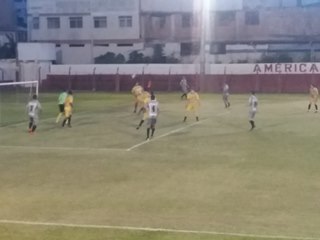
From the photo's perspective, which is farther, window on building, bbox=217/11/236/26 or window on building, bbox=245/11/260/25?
window on building, bbox=217/11/236/26

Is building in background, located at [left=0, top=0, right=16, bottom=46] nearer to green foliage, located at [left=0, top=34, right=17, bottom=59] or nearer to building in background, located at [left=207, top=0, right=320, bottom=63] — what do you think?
green foliage, located at [left=0, top=34, right=17, bottom=59]

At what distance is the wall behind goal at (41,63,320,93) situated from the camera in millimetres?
71000

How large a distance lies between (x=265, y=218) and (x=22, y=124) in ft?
82.4

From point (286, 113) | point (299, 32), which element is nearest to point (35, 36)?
point (299, 32)

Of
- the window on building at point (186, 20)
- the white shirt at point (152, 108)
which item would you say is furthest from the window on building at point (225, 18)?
the white shirt at point (152, 108)

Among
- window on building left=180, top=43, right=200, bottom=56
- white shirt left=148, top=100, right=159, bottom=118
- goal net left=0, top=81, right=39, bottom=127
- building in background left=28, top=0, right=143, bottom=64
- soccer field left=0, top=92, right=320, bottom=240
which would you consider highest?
building in background left=28, top=0, right=143, bottom=64

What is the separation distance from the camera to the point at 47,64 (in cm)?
7975

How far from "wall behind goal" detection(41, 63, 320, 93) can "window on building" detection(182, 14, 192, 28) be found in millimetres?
13740

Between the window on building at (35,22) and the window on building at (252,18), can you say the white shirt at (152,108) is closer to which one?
the window on building at (252,18)

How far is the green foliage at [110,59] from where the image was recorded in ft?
278

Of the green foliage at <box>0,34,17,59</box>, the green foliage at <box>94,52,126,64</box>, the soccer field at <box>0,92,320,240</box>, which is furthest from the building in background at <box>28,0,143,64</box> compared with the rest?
the soccer field at <box>0,92,320,240</box>

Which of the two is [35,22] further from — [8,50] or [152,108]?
[152,108]

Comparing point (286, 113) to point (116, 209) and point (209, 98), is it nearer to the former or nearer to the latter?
point (209, 98)

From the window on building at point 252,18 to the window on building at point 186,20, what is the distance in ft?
22.9
